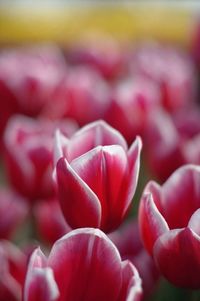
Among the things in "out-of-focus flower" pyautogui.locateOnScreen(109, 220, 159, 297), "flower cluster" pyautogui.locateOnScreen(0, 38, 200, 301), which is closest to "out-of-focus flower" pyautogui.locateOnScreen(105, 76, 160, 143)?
"flower cluster" pyautogui.locateOnScreen(0, 38, 200, 301)

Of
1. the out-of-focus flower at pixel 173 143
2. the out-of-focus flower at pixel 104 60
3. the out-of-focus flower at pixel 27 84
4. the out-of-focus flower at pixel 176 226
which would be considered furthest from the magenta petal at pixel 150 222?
the out-of-focus flower at pixel 104 60

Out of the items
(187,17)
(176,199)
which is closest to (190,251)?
(176,199)

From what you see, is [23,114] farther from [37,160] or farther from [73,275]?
[73,275]

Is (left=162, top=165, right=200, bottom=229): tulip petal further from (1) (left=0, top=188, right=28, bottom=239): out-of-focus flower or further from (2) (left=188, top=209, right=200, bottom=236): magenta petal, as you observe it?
(1) (left=0, top=188, right=28, bottom=239): out-of-focus flower

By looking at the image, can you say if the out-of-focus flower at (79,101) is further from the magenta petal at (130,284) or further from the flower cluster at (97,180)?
the magenta petal at (130,284)

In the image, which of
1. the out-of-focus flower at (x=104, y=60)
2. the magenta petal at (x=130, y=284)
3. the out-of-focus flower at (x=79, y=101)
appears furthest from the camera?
the out-of-focus flower at (x=104, y=60)
